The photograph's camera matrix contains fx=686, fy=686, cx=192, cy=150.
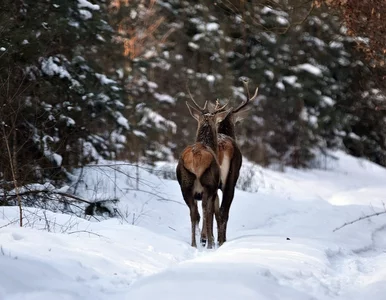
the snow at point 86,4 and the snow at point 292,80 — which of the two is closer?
the snow at point 86,4

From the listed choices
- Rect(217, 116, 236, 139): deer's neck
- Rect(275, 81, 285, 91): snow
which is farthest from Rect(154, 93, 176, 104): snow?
Rect(217, 116, 236, 139): deer's neck

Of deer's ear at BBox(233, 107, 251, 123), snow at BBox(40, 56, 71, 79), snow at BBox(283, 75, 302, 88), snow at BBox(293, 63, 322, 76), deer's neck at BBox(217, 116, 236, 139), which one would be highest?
deer's ear at BBox(233, 107, 251, 123)

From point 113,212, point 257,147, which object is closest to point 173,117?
point 257,147

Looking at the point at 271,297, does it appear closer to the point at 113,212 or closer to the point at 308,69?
the point at 113,212

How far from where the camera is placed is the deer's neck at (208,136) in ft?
29.0

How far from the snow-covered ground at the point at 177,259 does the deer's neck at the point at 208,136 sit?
1315mm

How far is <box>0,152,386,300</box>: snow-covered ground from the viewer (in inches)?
203

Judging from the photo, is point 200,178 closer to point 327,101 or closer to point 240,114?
point 240,114

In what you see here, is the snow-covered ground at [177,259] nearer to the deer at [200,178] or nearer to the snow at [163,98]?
the deer at [200,178]

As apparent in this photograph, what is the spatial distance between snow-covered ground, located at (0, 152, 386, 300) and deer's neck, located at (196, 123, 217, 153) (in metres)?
1.31

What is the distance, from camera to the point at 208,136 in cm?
888

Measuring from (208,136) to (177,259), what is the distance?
2.25 meters

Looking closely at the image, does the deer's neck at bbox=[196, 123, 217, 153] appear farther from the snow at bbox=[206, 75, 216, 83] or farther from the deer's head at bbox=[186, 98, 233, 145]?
the snow at bbox=[206, 75, 216, 83]

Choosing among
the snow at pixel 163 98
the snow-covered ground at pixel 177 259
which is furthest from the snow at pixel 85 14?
the snow at pixel 163 98
